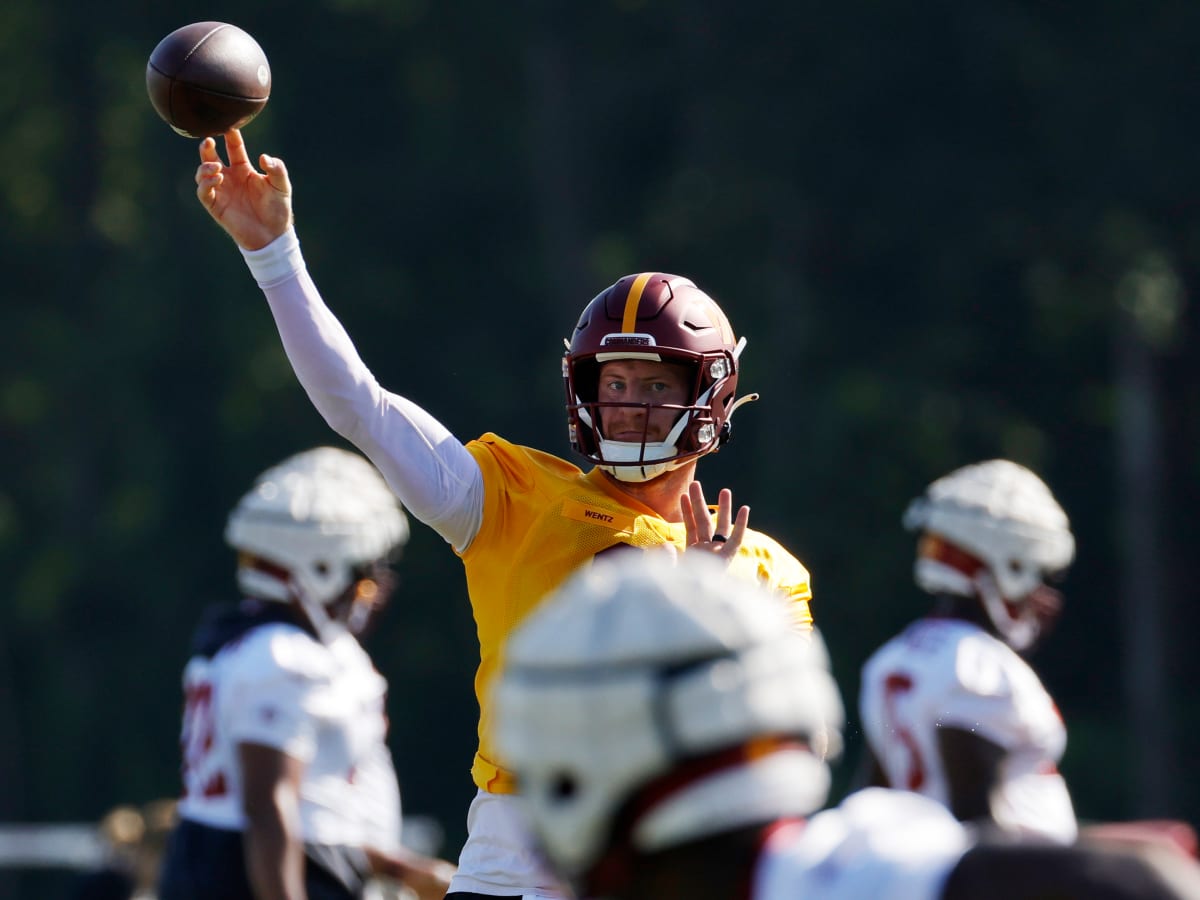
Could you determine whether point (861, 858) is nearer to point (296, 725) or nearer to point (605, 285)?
point (296, 725)

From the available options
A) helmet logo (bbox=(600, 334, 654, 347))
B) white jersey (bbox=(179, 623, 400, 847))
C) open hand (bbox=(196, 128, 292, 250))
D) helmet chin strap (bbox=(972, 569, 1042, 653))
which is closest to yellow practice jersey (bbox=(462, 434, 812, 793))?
helmet logo (bbox=(600, 334, 654, 347))

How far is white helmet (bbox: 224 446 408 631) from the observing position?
6695 millimetres

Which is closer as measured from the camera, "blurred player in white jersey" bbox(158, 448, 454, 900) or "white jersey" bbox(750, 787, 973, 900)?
"white jersey" bbox(750, 787, 973, 900)

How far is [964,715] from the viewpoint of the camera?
5809 mm

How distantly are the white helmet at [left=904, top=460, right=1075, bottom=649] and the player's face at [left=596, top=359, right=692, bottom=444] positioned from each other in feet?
6.89

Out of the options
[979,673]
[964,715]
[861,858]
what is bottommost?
[861,858]

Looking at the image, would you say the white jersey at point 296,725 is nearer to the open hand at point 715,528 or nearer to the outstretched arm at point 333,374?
the outstretched arm at point 333,374

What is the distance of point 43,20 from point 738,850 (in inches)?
978

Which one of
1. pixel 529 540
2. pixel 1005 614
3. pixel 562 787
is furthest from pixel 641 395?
pixel 1005 614

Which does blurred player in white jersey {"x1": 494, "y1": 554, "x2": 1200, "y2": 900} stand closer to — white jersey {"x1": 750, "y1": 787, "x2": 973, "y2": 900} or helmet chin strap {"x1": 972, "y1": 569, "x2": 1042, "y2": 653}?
white jersey {"x1": 750, "y1": 787, "x2": 973, "y2": 900}

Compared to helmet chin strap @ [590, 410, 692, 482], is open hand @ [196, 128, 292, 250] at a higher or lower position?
higher

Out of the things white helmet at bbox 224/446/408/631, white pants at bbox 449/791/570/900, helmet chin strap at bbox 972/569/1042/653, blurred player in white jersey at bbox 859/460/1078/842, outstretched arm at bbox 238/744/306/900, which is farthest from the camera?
white helmet at bbox 224/446/408/631

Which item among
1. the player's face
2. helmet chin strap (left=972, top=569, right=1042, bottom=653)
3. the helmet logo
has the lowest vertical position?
helmet chin strap (left=972, top=569, right=1042, bottom=653)

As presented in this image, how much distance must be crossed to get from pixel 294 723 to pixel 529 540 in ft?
6.25
